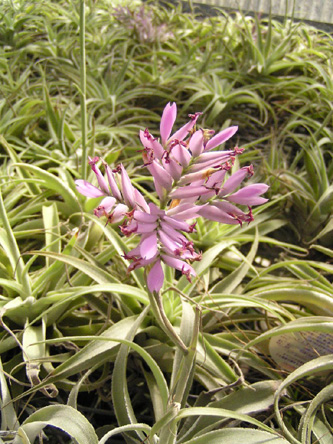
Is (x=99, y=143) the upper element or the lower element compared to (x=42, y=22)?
lower

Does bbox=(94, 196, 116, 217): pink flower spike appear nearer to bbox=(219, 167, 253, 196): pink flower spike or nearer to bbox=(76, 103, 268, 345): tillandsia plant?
bbox=(76, 103, 268, 345): tillandsia plant

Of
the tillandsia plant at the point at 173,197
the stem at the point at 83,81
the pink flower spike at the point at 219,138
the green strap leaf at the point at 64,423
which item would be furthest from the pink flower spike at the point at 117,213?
the stem at the point at 83,81

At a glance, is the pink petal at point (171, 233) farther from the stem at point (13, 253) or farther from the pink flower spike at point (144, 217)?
the stem at point (13, 253)

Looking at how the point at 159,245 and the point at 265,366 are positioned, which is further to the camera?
the point at 265,366

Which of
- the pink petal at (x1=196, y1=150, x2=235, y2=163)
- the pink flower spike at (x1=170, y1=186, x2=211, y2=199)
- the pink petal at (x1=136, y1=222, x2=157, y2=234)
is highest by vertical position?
the pink petal at (x1=196, y1=150, x2=235, y2=163)

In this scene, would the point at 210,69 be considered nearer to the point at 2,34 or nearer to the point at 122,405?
the point at 2,34

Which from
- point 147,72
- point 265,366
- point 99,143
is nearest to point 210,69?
point 147,72

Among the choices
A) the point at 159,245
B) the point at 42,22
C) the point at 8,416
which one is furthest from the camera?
the point at 42,22

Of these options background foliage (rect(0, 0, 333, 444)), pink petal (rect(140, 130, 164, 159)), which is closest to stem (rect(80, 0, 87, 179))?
background foliage (rect(0, 0, 333, 444))
